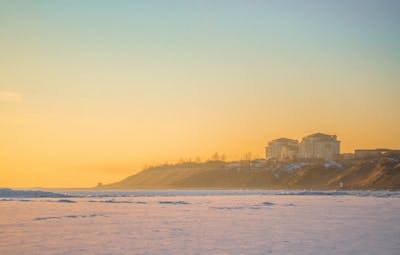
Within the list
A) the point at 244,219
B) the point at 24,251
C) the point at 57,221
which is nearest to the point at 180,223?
the point at 244,219

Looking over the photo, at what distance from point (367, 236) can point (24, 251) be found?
1752cm

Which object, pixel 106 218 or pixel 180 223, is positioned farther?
pixel 106 218

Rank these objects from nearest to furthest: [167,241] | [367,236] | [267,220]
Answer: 1. [167,241]
2. [367,236]
3. [267,220]

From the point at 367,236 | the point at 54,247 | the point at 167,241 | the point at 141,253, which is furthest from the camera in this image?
the point at 367,236

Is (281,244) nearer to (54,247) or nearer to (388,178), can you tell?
(54,247)

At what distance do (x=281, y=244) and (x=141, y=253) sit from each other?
6942 millimetres

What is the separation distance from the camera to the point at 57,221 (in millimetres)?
34406

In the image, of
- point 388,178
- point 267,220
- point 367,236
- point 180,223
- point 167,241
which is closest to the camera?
point 167,241

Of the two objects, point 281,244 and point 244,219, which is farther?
point 244,219

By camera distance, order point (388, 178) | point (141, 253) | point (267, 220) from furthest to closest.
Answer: point (388, 178)
point (267, 220)
point (141, 253)

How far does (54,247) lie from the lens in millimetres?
22625

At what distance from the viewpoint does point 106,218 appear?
3753 cm

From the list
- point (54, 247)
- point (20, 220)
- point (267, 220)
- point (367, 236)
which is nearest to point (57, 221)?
point (20, 220)

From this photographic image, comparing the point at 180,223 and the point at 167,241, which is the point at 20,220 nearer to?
the point at 180,223
